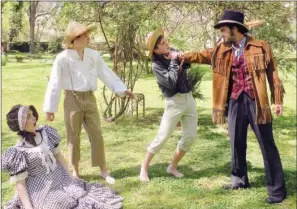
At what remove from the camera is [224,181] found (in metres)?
2.61

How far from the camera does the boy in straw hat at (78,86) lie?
207 cm

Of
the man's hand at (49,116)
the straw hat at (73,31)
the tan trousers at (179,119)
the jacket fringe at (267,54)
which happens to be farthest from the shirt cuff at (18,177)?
the jacket fringe at (267,54)

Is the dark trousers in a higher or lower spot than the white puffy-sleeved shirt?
lower

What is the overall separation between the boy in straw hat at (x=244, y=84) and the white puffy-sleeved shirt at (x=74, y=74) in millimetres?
449

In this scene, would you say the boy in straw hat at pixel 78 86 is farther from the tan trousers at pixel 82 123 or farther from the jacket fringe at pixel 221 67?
the jacket fringe at pixel 221 67

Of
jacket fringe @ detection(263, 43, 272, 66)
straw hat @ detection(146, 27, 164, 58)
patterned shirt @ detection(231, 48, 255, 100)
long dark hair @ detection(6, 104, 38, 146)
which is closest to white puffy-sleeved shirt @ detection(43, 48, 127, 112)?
long dark hair @ detection(6, 104, 38, 146)

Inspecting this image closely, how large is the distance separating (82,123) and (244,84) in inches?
34.6

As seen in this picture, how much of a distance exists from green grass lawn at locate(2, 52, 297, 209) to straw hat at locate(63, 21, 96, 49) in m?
0.21

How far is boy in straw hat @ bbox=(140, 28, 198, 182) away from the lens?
2322 mm

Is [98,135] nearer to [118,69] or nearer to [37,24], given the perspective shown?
[118,69]

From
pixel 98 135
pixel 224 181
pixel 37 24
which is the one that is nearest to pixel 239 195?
pixel 224 181

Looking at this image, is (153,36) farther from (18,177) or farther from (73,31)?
(18,177)

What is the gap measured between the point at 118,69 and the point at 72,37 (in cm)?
49

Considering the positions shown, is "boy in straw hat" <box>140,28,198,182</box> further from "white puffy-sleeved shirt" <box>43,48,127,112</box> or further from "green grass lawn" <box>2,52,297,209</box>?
"white puffy-sleeved shirt" <box>43,48,127,112</box>
